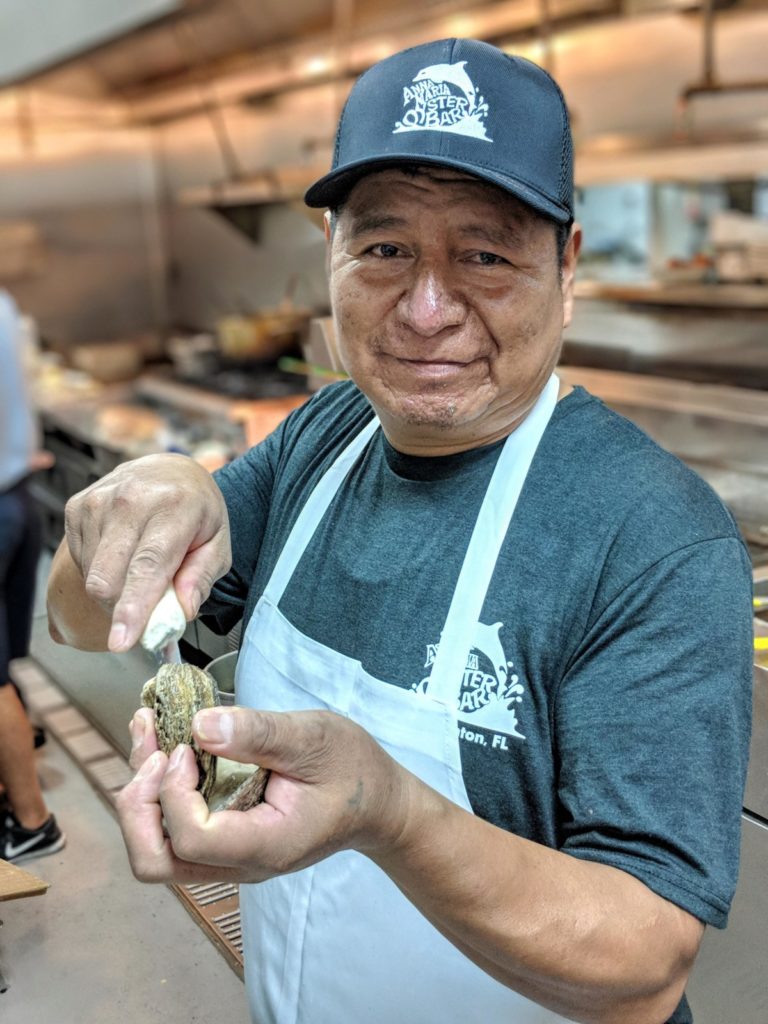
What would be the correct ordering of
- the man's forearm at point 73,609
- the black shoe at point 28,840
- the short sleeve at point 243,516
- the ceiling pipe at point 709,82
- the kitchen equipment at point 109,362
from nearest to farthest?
the man's forearm at point 73,609 → the short sleeve at point 243,516 → the black shoe at point 28,840 → the ceiling pipe at point 709,82 → the kitchen equipment at point 109,362

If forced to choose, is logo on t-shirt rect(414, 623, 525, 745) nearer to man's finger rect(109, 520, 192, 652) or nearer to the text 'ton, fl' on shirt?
the text 'ton, fl' on shirt

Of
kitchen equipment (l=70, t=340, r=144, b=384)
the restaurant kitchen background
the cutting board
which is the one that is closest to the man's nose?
the restaurant kitchen background

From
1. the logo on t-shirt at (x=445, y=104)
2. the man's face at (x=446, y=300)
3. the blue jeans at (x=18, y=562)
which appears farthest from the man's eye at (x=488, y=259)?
the blue jeans at (x=18, y=562)

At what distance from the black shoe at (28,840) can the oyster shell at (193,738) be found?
1.23 m

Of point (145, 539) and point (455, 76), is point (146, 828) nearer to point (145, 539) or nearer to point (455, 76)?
point (145, 539)

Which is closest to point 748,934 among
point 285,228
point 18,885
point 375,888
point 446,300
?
point 375,888

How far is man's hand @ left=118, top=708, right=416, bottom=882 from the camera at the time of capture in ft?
2.43

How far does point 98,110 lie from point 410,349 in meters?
6.69

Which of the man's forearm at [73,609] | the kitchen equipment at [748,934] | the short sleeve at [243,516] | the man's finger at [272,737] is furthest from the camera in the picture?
the kitchen equipment at [748,934]

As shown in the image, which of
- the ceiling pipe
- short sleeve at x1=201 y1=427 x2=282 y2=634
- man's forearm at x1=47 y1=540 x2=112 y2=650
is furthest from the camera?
the ceiling pipe

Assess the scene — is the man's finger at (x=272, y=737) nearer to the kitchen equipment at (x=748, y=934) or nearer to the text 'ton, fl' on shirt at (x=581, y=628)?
the text 'ton, fl' on shirt at (x=581, y=628)

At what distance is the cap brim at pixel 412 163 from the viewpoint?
1.01 metres

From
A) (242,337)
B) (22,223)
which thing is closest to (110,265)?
(22,223)

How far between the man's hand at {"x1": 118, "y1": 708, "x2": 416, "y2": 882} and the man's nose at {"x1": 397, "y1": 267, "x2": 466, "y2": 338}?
1.45 feet
